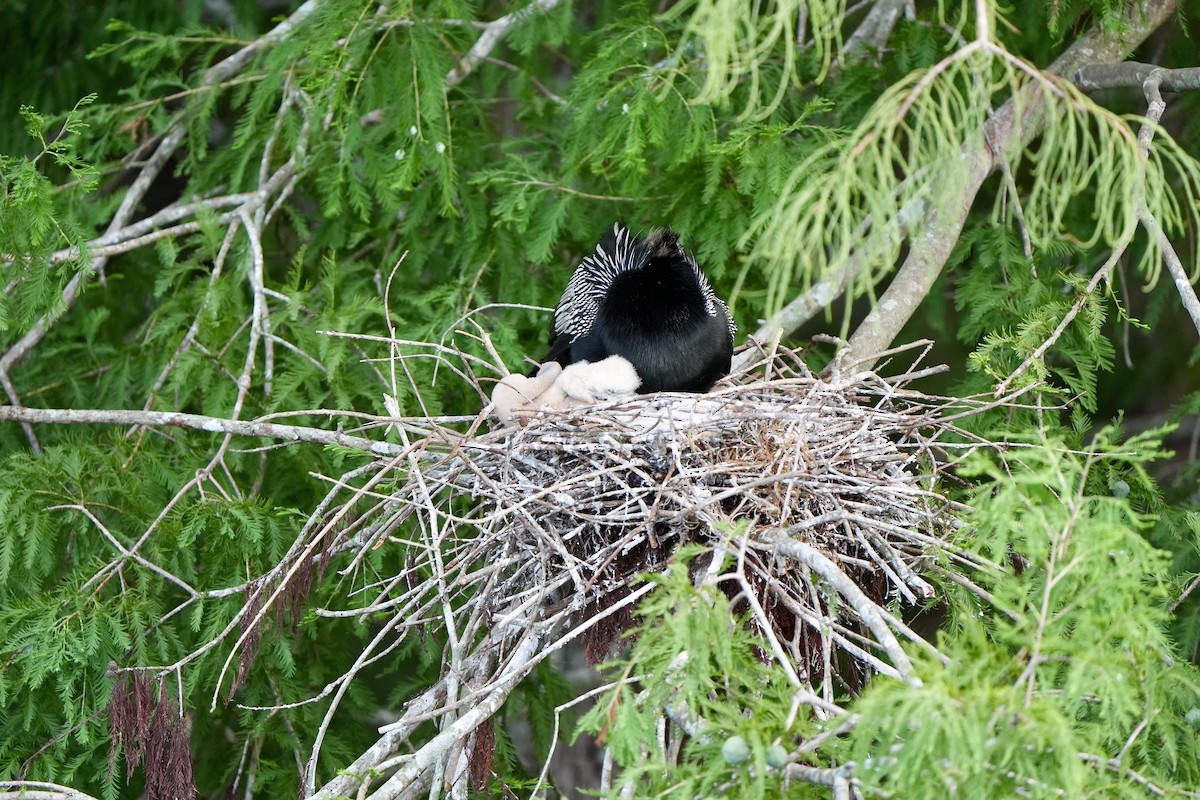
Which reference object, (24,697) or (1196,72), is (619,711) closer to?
(24,697)

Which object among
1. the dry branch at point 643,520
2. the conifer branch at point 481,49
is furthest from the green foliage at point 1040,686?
the conifer branch at point 481,49

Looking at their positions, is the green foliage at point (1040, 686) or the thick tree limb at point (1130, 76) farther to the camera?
the thick tree limb at point (1130, 76)

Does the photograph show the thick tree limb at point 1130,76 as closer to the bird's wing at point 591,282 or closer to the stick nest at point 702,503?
the stick nest at point 702,503

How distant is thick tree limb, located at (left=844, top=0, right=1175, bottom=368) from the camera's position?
3857 mm

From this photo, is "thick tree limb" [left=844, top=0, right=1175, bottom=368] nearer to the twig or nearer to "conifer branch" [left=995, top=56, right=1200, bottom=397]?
"conifer branch" [left=995, top=56, right=1200, bottom=397]

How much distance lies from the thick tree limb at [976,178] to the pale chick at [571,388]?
2.25ft

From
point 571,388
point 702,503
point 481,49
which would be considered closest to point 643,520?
point 702,503

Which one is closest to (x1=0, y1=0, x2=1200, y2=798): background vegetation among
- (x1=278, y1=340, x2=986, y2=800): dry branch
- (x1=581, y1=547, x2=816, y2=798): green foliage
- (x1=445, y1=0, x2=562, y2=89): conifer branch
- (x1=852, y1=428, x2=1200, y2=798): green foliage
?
(x1=445, y1=0, x2=562, y2=89): conifer branch

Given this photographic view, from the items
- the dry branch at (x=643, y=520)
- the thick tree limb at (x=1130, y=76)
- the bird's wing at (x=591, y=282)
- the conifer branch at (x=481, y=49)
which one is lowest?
the dry branch at (x=643, y=520)

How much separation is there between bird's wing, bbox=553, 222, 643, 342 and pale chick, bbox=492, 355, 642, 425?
45cm

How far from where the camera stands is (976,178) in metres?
3.85

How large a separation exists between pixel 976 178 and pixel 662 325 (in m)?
1.05

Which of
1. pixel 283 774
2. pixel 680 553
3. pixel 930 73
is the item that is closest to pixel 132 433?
pixel 283 774

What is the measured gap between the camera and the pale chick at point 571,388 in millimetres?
3699
